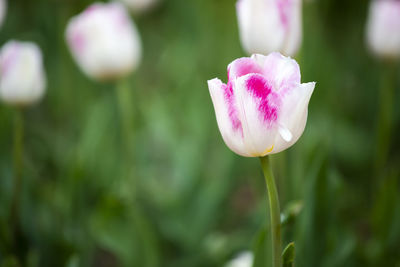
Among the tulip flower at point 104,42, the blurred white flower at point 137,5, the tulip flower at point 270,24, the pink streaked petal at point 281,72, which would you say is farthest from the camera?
the blurred white flower at point 137,5

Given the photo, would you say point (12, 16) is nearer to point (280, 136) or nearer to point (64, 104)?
point (64, 104)

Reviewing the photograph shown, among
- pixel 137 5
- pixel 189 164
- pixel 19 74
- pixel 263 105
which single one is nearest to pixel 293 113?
pixel 263 105

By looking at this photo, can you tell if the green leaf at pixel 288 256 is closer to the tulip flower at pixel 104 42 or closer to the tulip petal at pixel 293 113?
the tulip petal at pixel 293 113

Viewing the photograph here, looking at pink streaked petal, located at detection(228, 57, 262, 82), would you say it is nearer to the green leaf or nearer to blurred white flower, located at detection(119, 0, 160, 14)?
the green leaf

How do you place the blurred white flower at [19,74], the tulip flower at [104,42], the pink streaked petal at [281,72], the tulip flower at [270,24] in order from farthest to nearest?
the tulip flower at [104,42] → the blurred white flower at [19,74] → the tulip flower at [270,24] → the pink streaked petal at [281,72]

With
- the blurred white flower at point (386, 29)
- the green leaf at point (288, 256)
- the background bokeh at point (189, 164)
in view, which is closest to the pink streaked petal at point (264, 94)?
the green leaf at point (288, 256)

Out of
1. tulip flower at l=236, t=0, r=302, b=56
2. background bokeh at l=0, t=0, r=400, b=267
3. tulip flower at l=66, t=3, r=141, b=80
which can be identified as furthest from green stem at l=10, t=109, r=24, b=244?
tulip flower at l=236, t=0, r=302, b=56

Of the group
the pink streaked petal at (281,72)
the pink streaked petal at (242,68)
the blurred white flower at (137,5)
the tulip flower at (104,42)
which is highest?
the blurred white flower at (137,5)
